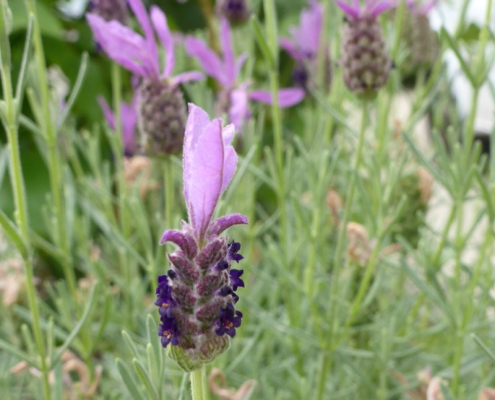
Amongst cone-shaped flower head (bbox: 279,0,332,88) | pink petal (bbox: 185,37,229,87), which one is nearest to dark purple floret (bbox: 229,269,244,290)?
pink petal (bbox: 185,37,229,87)

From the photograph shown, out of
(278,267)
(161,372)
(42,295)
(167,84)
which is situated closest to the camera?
(161,372)

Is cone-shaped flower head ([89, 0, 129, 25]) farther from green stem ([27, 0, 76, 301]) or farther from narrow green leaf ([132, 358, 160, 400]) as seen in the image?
narrow green leaf ([132, 358, 160, 400])

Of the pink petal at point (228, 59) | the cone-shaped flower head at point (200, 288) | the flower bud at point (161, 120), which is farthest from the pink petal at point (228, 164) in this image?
the pink petal at point (228, 59)

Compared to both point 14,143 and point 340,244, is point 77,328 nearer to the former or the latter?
point 14,143

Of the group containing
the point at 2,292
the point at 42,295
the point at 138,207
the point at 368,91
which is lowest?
the point at 42,295

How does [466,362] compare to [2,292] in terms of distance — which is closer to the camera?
[466,362]

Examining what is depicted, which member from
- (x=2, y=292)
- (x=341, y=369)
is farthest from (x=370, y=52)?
(x=2, y=292)

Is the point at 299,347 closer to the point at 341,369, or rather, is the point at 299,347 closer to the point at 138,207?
the point at 341,369
